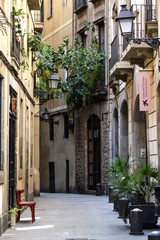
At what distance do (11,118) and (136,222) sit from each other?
5279mm

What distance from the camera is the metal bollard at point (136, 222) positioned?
37.0ft

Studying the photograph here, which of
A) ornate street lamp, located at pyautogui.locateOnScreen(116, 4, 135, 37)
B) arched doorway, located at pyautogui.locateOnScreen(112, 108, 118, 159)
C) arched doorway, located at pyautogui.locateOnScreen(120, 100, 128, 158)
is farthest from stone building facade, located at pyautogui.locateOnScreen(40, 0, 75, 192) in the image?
ornate street lamp, located at pyautogui.locateOnScreen(116, 4, 135, 37)

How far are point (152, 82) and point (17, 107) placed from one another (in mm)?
4174

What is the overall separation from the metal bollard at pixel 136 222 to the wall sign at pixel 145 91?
5.10 meters

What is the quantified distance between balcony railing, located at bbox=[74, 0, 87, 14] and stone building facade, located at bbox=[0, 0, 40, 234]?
857 centimetres

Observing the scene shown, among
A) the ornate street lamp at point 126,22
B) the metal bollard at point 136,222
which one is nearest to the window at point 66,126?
the ornate street lamp at point 126,22

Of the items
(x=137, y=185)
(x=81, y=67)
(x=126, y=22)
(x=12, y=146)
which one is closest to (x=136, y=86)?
(x=12, y=146)

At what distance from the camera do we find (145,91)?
52.2 ft

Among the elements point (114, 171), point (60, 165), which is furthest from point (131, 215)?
point (60, 165)

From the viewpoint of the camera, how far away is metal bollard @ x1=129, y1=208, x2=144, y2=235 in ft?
37.0

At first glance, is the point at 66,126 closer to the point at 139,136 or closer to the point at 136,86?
the point at 139,136

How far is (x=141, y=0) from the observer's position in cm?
1759

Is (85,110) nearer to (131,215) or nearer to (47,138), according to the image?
(47,138)

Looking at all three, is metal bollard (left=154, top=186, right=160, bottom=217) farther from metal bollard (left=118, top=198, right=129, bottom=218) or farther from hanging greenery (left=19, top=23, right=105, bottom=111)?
hanging greenery (left=19, top=23, right=105, bottom=111)
